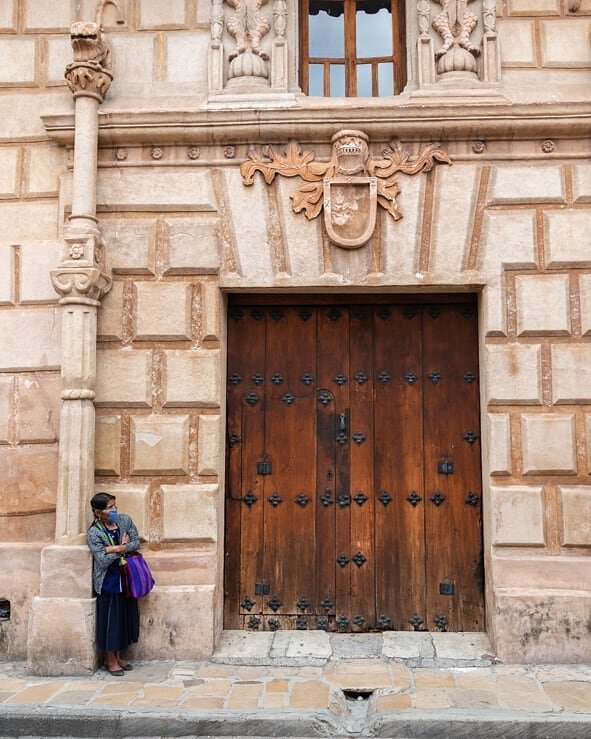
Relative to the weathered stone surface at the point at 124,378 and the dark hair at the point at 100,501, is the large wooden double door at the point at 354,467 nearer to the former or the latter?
the weathered stone surface at the point at 124,378

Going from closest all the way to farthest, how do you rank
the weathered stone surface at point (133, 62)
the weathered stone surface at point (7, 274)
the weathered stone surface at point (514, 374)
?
the weathered stone surface at point (514, 374), the weathered stone surface at point (7, 274), the weathered stone surface at point (133, 62)

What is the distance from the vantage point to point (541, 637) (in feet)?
18.2

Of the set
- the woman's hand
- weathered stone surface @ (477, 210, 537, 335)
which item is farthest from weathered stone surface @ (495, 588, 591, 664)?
the woman's hand

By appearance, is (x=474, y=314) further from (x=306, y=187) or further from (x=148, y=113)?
(x=148, y=113)

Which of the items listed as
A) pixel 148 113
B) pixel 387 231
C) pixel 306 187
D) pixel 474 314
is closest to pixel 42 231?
pixel 148 113

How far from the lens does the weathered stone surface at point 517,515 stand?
5.71 m

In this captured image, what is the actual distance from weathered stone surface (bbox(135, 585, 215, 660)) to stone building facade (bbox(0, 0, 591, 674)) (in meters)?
0.02

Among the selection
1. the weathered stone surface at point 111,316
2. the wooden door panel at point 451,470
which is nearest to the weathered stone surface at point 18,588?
the weathered stone surface at point 111,316

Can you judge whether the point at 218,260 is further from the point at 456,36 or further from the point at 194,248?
the point at 456,36

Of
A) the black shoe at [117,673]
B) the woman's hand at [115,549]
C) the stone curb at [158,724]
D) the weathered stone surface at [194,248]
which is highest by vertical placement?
the weathered stone surface at [194,248]

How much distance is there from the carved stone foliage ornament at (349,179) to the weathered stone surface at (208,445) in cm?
177

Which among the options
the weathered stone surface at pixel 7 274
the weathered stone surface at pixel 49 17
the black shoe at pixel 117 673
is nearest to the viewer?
the black shoe at pixel 117 673

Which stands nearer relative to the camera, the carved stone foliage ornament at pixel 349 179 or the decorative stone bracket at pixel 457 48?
the carved stone foliage ornament at pixel 349 179

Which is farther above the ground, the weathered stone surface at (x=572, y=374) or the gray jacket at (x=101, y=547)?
the weathered stone surface at (x=572, y=374)
